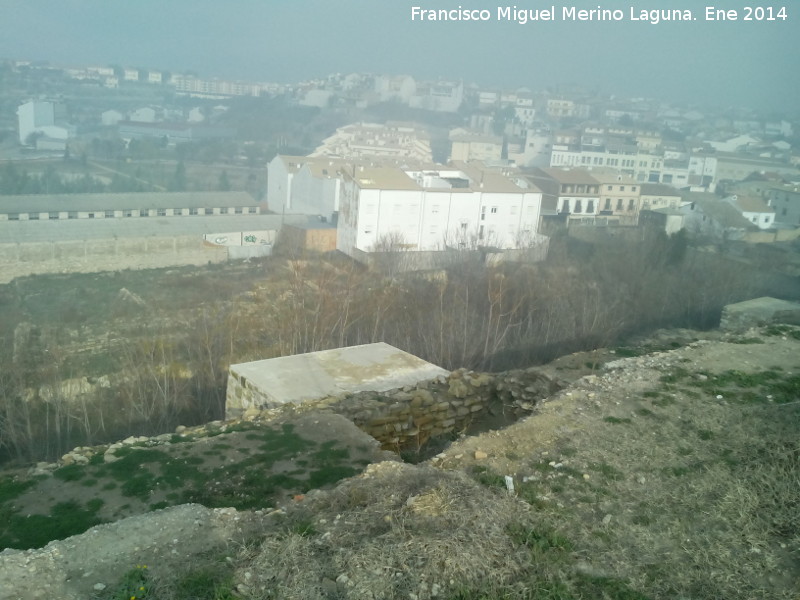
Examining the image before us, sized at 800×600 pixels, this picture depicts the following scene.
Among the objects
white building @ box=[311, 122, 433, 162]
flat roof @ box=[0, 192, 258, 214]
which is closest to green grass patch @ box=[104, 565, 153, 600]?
flat roof @ box=[0, 192, 258, 214]

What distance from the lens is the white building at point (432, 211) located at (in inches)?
699

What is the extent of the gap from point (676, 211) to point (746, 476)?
19.5 m

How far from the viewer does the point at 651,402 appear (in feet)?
20.3

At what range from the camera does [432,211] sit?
60.5 ft

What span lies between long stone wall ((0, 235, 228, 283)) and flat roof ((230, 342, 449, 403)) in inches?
427

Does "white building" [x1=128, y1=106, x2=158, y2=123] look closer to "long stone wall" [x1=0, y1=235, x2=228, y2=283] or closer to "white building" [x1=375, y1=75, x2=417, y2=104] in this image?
"white building" [x1=375, y1=75, x2=417, y2=104]

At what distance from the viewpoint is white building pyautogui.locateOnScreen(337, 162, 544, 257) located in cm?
1775

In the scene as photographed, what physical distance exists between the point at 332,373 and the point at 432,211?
11249mm

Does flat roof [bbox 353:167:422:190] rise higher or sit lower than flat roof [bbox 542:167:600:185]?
lower

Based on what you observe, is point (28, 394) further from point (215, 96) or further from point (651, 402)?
point (215, 96)

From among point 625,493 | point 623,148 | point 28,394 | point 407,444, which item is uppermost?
point 623,148

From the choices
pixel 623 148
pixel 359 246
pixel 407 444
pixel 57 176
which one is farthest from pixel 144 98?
pixel 407 444

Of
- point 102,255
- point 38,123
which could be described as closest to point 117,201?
point 102,255

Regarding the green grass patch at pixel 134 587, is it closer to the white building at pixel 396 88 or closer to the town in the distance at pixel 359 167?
the town in the distance at pixel 359 167
